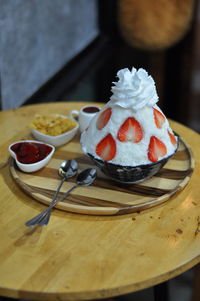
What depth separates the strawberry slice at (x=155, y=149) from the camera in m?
1.23

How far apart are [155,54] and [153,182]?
2.22m

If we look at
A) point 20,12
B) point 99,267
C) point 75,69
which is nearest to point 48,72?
point 75,69

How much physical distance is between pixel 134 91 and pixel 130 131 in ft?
0.38

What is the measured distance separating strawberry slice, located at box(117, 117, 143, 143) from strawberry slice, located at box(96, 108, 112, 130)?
59 mm

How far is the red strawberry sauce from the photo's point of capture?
4.50 feet

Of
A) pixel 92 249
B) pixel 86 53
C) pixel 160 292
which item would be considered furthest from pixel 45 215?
pixel 86 53

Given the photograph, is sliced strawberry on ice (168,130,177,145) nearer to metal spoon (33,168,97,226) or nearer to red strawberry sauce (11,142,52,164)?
metal spoon (33,168,97,226)

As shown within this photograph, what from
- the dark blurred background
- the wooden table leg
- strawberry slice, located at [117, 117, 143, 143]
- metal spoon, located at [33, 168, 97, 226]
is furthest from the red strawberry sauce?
the dark blurred background

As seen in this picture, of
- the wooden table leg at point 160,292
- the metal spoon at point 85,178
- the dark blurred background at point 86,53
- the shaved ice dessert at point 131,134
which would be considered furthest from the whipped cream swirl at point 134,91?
the dark blurred background at point 86,53

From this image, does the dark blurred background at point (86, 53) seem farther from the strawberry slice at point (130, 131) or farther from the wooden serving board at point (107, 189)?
the strawberry slice at point (130, 131)

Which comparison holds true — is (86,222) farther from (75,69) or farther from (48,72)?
(75,69)

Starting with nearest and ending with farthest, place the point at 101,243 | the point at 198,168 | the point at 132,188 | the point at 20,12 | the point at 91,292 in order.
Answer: the point at 91,292 → the point at 101,243 → the point at 132,188 → the point at 198,168 → the point at 20,12

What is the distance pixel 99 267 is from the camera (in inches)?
39.9

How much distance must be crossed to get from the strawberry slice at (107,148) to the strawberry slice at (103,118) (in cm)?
5
